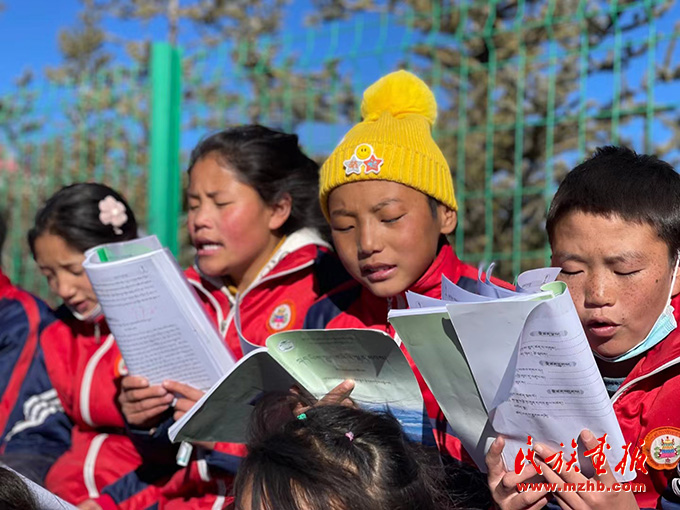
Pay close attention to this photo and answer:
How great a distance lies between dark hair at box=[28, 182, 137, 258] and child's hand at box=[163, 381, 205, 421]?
85 centimetres

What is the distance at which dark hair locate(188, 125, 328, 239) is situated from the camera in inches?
102

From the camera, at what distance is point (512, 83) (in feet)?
13.4

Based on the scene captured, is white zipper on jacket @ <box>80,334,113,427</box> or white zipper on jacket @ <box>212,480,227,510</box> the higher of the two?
white zipper on jacket @ <box>80,334,113,427</box>

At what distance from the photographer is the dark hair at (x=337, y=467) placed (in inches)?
50.2

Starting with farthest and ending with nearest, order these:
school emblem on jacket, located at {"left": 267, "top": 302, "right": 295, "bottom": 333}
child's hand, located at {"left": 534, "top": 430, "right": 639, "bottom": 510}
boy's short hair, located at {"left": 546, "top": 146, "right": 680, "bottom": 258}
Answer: school emblem on jacket, located at {"left": 267, "top": 302, "right": 295, "bottom": 333}
boy's short hair, located at {"left": 546, "top": 146, "right": 680, "bottom": 258}
child's hand, located at {"left": 534, "top": 430, "right": 639, "bottom": 510}

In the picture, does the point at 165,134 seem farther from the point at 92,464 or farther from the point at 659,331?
the point at 659,331

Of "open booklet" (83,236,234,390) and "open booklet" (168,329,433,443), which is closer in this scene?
"open booklet" (168,329,433,443)

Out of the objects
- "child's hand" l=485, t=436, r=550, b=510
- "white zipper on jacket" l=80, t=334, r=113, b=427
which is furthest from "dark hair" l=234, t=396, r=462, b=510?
"white zipper on jacket" l=80, t=334, r=113, b=427

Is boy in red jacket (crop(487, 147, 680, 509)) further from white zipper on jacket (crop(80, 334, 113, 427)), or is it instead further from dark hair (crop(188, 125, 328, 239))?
white zipper on jacket (crop(80, 334, 113, 427))

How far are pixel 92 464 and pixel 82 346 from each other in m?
0.47

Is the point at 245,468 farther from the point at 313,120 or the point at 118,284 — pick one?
the point at 313,120

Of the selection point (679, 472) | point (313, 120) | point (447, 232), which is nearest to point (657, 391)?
point (679, 472)

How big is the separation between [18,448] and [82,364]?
1.08 feet

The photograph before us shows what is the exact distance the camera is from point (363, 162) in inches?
82.6
